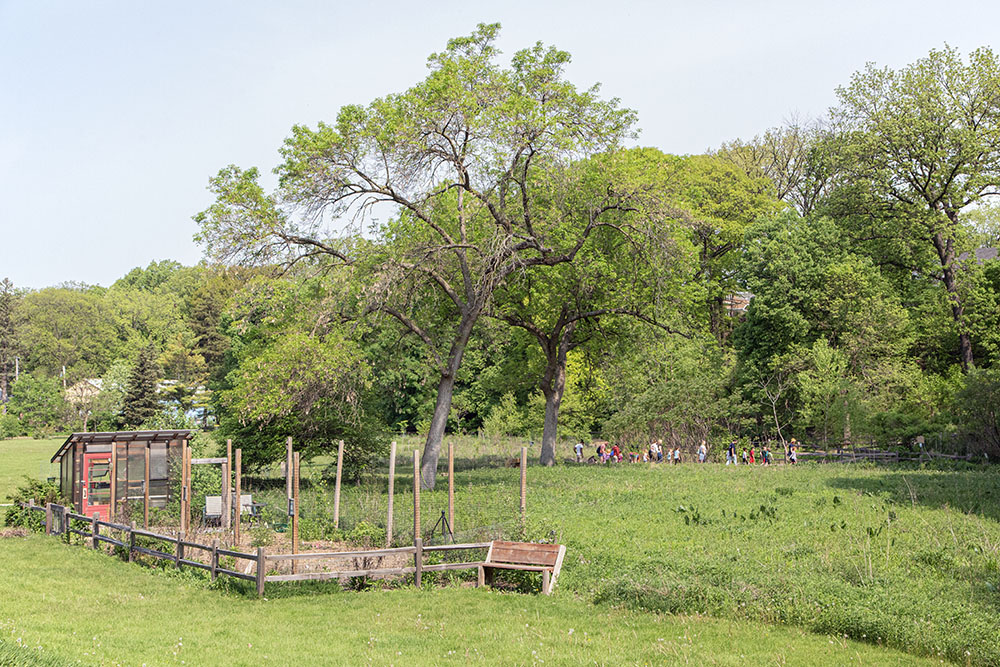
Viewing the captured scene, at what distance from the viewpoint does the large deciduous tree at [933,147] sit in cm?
4403

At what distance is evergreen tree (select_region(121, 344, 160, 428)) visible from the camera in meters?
69.6

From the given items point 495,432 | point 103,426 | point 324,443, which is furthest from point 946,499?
point 103,426

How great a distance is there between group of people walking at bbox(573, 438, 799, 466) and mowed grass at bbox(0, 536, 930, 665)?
93.1 ft

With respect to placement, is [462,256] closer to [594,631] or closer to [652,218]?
[652,218]

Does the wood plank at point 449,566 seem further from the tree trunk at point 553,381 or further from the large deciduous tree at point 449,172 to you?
the tree trunk at point 553,381

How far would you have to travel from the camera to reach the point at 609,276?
1382 inches

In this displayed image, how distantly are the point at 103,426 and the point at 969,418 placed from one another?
62.7 m

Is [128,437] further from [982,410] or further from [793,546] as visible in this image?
[982,410]

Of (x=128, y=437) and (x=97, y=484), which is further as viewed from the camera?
(x=128, y=437)

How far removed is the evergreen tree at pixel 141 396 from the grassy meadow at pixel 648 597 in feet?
164

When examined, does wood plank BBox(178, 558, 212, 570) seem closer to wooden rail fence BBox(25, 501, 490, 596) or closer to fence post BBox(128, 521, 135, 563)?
wooden rail fence BBox(25, 501, 490, 596)

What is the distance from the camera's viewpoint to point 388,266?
92.6 ft

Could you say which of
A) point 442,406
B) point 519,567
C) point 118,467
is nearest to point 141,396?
A: point 442,406

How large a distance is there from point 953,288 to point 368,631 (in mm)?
42143
